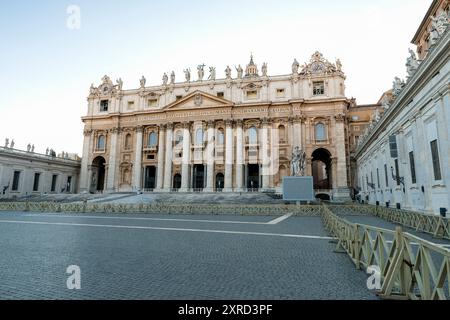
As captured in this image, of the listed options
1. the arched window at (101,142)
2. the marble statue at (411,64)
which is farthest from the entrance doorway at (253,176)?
the marble statue at (411,64)

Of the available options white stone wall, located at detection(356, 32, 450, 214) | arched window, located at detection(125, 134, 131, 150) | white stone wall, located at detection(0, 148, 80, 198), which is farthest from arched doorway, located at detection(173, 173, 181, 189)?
white stone wall, located at detection(356, 32, 450, 214)

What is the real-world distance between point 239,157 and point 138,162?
60.3ft

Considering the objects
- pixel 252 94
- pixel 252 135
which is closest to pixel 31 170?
pixel 252 135

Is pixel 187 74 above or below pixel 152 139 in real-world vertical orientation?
above

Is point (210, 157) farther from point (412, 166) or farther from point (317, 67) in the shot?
point (412, 166)

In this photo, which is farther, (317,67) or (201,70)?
(201,70)

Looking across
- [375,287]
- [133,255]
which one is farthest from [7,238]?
[375,287]

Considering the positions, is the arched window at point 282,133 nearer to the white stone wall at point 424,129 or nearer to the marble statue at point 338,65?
the marble statue at point 338,65

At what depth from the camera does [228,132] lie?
147 feet

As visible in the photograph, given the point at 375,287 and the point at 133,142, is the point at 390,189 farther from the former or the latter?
the point at 133,142

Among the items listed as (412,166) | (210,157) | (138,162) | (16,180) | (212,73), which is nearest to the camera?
(412,166)

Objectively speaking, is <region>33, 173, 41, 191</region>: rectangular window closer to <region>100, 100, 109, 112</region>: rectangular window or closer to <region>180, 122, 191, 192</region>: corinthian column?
<region>100, 100, 109, 112</region>: rectangular window

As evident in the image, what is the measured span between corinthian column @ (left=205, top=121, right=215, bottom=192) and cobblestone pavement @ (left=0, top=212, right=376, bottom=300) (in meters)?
34.0

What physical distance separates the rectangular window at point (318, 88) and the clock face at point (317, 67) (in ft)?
6.59
